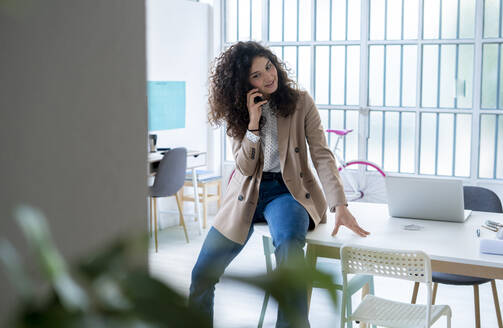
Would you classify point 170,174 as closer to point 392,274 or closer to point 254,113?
point 254,113

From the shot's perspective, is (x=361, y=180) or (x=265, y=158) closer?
(x=265, y=158)

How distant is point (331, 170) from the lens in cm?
277

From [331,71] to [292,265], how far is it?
6269 millimetres

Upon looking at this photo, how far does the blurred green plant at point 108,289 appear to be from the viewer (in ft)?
0.90

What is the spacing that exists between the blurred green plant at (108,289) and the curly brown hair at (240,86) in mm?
2530

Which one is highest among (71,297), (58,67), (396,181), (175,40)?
(175,40)

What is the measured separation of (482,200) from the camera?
334 cm

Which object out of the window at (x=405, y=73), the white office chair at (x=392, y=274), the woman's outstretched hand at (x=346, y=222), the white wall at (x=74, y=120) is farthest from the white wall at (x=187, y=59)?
the white wall at (x=74, y=120)

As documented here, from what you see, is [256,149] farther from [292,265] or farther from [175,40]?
[175,40]

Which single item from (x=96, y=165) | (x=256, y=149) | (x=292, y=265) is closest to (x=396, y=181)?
(x=256, y=149)

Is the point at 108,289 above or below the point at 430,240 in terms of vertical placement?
above

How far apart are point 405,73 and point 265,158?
146 inches

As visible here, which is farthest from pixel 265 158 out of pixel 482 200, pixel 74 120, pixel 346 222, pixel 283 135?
pixel 74 120

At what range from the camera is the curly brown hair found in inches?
113
